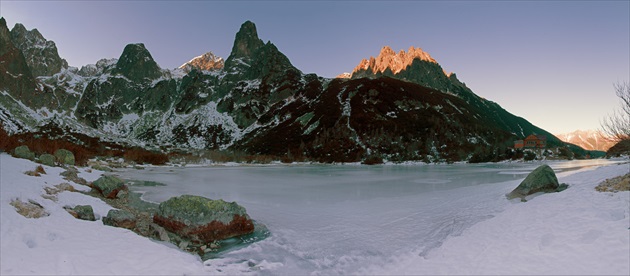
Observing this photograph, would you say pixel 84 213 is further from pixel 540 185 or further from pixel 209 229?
pixel 540 185

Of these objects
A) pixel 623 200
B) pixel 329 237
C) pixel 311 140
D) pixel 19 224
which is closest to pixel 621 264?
pixel 623 200

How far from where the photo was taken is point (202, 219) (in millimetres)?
13188

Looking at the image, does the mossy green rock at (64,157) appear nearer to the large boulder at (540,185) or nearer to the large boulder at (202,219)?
the large boulder at (202,219)

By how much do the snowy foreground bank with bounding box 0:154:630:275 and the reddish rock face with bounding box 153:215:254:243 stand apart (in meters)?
2.18

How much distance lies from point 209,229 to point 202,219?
0.52 metres

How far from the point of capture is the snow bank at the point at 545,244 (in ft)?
24.2

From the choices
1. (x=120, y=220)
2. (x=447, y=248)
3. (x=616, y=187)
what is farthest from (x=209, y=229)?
(x=616, y=187)

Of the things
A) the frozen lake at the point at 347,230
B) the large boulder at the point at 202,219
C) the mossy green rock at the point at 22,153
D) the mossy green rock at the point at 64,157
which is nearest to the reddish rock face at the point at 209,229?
the large boulder at the point at 202,219

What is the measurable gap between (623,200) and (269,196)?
20706 mm

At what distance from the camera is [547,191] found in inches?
674

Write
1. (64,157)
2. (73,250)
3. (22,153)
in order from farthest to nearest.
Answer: (64,157) → (22,153) → (73,250)

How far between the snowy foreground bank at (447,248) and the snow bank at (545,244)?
21 mm

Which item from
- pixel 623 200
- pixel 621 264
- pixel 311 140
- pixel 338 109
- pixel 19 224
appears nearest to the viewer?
pixel 621 264

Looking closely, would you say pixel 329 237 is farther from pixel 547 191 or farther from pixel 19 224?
pixel 547 191
